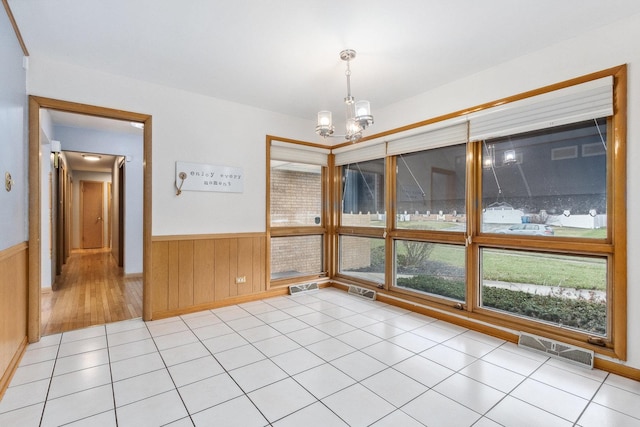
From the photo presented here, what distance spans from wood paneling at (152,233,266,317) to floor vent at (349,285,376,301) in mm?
1313

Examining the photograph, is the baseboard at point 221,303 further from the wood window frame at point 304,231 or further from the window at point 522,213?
the window at point 522,213

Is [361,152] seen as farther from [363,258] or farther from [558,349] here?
[558,349]

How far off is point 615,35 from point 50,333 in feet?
18.6

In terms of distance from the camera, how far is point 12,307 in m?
2.40

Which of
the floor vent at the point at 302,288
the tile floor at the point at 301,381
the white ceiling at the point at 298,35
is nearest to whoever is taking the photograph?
the tile floor at the point at 301,381

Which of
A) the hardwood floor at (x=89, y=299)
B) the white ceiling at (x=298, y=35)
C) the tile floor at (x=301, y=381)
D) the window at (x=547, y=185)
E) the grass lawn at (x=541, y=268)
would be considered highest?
the white ceiling at (x=298, y=35)

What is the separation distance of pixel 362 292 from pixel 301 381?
235cm

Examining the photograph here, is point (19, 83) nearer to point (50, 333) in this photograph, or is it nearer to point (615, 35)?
point (50, 333)

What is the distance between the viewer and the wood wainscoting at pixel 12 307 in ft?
7.02

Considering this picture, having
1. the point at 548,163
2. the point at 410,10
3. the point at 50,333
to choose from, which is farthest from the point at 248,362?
the point at 548,163

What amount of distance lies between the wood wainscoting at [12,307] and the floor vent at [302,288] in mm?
2889

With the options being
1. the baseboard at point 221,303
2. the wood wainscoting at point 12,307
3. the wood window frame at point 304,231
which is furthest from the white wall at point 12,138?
the wood window frame at point 304,231

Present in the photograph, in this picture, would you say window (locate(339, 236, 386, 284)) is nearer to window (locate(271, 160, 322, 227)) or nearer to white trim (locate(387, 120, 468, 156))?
window (locate(271, 160, 322, 227))

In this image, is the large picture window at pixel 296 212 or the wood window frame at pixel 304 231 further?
the large picture window at pixel 296 212
